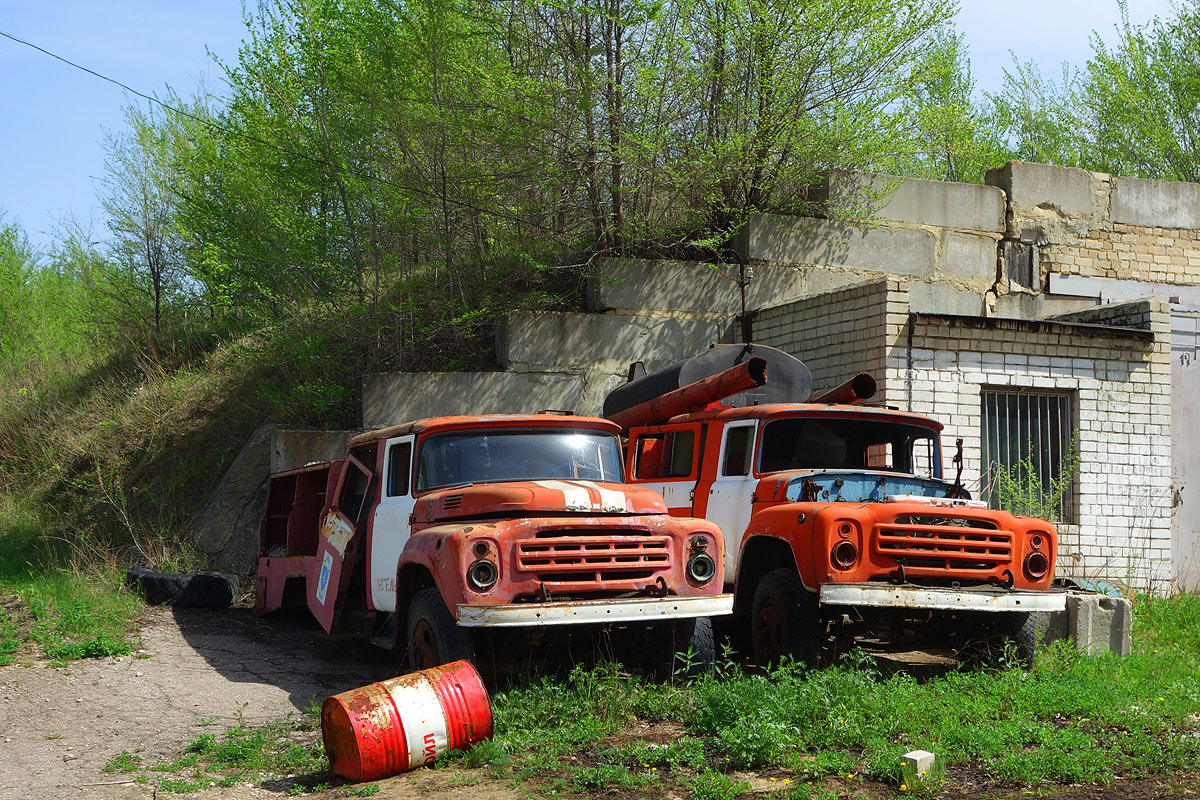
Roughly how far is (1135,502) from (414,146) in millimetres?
10293

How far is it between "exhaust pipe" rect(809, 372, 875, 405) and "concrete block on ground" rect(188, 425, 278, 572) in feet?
25.7

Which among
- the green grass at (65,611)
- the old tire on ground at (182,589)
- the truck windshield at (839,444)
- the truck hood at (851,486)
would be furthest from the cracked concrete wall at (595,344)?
the truck hood at (851,486)

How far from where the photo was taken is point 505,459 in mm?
7871

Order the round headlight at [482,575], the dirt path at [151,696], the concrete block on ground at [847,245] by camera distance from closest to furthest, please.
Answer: the dirt path at [151,696]
the round headlight at [482,575]
the concrete block on ground at [847,245]

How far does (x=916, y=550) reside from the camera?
7.54 meters

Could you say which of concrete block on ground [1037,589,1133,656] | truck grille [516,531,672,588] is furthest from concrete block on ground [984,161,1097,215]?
truck grille [516,531,672,588]

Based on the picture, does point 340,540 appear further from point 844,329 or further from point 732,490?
point 844,329

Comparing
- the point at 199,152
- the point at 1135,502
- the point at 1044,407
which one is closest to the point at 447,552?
the point at 1044,407

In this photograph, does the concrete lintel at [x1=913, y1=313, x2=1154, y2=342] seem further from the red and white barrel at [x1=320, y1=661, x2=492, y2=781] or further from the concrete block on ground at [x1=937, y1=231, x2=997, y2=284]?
the red and white barrel at [x1=320, y1=661, x2=492, y2=781]

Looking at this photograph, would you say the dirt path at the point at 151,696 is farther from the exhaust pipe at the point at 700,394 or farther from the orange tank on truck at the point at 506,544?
the exhaust pipe at the point at 700,394

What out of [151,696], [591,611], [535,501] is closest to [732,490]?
[535,501]

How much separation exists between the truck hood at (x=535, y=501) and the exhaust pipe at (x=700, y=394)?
178cm

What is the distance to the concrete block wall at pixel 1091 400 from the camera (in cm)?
1152

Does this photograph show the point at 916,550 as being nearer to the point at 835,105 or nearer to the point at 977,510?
the point at 977,510
